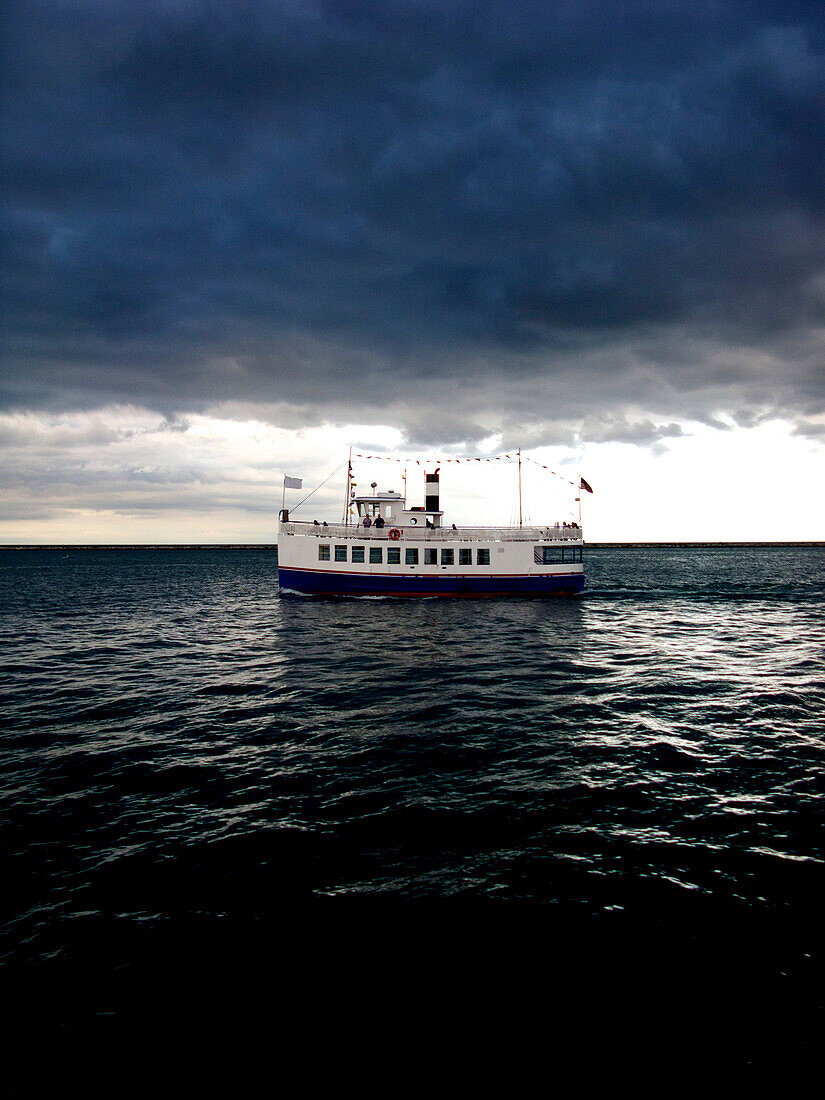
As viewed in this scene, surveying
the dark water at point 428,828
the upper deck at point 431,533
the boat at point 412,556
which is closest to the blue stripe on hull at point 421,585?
the boat at point 412,556

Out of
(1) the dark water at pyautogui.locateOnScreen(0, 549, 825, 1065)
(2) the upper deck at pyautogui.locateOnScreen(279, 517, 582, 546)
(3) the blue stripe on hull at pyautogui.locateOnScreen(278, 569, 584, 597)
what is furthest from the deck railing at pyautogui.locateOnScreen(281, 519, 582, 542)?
(1) the dark water at pyautogui.locateOnScreen(0, 549, 825, 1065)

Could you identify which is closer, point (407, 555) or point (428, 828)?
point (428, 828)

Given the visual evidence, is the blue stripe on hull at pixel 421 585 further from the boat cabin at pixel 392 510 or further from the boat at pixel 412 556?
the boat cabin at pixel 392 510

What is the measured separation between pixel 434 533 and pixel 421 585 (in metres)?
4.64

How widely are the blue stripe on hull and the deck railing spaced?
10.5 ft

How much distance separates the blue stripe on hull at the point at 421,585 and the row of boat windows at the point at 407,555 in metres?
1.27

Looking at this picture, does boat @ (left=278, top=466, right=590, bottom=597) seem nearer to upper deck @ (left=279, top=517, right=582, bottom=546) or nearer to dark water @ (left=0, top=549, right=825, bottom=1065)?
upper deck @ (left=279, top=517, right=582, bottom=546)

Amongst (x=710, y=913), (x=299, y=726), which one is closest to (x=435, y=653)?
(x=299, y=726)

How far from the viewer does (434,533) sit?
47.2m

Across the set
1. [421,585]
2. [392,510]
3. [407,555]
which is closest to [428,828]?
[421,585]

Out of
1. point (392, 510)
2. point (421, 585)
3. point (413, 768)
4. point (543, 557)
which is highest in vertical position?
point (392, 510)

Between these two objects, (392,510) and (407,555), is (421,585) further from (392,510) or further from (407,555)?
(392,510)

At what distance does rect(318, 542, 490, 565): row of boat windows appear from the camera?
4647 cm

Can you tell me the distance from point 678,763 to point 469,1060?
30.7 feet
